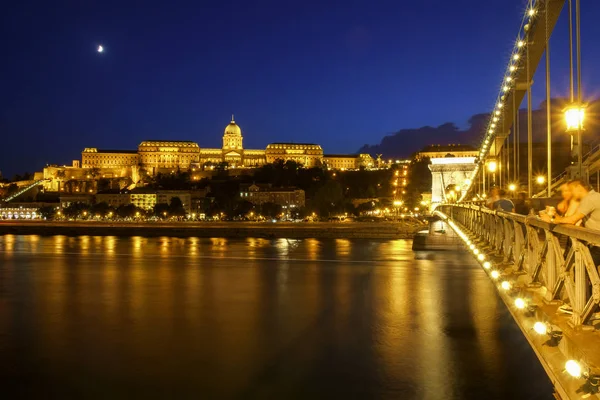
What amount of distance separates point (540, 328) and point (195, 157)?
410ft

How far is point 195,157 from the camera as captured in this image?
125938mm

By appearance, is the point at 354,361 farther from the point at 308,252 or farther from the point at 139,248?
the point at 139,248

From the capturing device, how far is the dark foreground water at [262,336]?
336 inches

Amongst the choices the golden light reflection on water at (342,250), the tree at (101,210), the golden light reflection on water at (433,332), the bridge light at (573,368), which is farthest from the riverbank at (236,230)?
the bridge light at (573,368)

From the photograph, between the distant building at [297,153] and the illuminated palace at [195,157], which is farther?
the distant building at [297,153]

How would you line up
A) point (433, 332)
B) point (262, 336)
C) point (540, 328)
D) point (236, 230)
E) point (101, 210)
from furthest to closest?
point (101, 210) < point (236, 230) < point (433, 332) < point (262, 336) < point (540, 328)

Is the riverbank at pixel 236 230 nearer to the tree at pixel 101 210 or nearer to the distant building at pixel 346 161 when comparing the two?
the tree at pixel 101 210

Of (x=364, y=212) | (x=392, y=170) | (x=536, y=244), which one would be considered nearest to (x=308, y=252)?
(x=536, y=244)

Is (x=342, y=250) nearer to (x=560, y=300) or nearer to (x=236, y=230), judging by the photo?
(x=236, y=230)

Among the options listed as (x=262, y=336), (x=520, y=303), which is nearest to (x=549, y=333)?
(x=520, y=303)

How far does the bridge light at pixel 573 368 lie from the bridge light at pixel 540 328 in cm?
55

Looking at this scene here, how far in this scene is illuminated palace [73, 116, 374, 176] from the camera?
407 feet

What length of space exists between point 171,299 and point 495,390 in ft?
32.3

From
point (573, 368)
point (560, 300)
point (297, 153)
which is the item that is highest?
point (297, 153)
